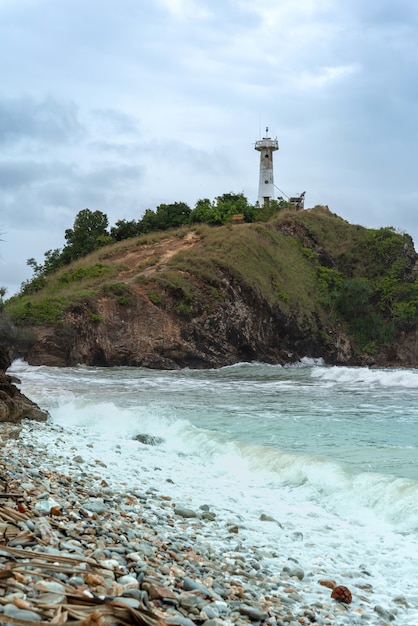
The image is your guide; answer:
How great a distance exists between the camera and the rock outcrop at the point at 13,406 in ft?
35.1

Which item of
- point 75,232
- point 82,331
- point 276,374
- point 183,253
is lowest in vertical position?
point 276,374

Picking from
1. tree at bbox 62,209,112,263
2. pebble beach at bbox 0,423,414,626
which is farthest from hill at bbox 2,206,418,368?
pebble beach at bbox 0,423,414,626

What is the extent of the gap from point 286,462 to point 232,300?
31.7 meters

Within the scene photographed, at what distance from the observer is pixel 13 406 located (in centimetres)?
1105

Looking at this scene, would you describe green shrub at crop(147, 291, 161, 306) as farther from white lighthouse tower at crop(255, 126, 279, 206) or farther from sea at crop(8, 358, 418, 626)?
white lighthouse tower at crop(255, 126, 279, 206)

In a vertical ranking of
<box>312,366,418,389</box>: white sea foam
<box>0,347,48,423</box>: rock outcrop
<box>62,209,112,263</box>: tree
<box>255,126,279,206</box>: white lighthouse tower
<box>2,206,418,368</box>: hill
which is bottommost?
<box>312,366,418,389</box>: white sea foam

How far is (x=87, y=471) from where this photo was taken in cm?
761

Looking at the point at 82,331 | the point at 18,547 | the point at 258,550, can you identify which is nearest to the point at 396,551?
the point at 258,550

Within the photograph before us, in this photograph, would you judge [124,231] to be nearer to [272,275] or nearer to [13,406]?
[272,275]

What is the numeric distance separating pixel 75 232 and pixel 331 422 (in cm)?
4286

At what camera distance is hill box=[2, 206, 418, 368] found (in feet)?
108

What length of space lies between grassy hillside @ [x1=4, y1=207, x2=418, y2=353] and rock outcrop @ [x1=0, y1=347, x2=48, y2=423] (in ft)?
64.1

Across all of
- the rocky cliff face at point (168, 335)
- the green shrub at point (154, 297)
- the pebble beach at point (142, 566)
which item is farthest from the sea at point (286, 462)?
the green shrub at point (154, 297)

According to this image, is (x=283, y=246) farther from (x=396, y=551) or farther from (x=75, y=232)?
(x=396, y=551)
